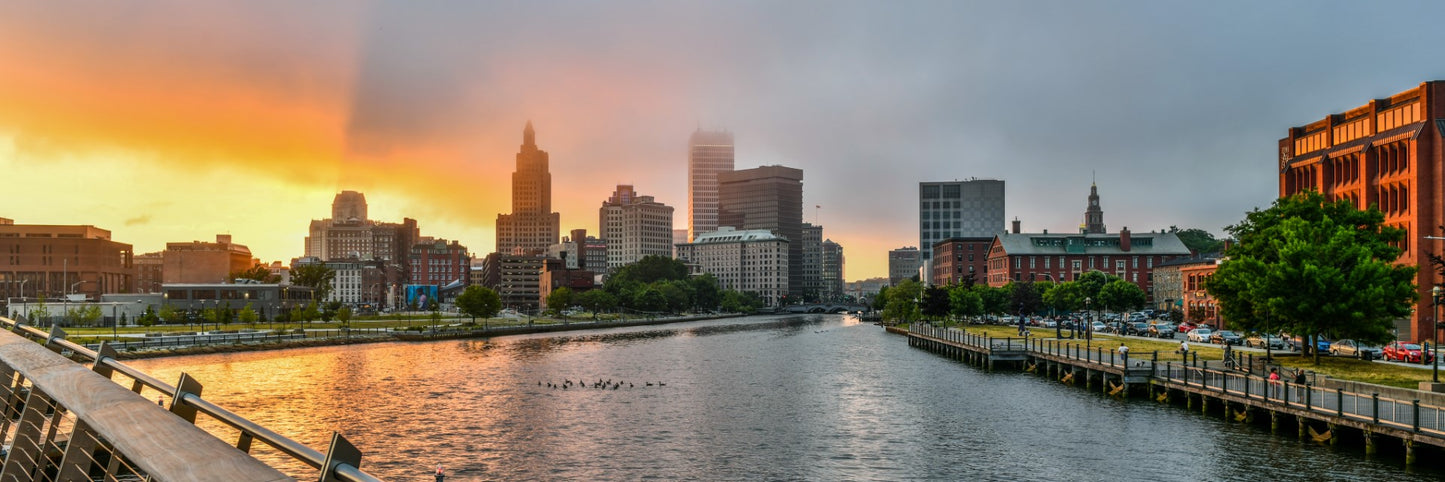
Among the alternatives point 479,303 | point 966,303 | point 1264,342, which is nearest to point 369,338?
point 479,303

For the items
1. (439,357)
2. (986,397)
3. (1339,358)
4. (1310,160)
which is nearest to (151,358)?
(439,357)

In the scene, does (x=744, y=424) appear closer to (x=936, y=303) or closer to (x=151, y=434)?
(x=151, y=434)

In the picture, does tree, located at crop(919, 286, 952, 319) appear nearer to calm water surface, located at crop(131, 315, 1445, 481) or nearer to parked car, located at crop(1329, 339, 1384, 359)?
calm water surface, located at crop(131, 315, 1445, 481)

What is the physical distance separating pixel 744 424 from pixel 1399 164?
2780 inches

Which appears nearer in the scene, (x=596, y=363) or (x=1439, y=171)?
(x=1439, y=171)

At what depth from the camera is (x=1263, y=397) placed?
50.2 m

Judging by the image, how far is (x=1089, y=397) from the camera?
66.4 metres

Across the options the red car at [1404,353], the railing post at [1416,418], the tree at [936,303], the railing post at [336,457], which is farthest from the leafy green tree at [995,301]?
the railing post at [336,457]

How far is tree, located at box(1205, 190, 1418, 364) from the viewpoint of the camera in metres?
60.3

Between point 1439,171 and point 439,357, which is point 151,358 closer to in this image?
point 439,357

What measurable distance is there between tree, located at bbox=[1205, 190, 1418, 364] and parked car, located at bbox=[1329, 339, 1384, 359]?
517 cm

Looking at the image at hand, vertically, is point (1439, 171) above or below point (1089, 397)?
above

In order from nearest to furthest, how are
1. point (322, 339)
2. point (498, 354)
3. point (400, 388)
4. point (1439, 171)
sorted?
point (400, 388) < point (1439, 171) < point (498, 354) < point (322, 339)

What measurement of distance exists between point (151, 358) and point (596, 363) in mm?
44520
